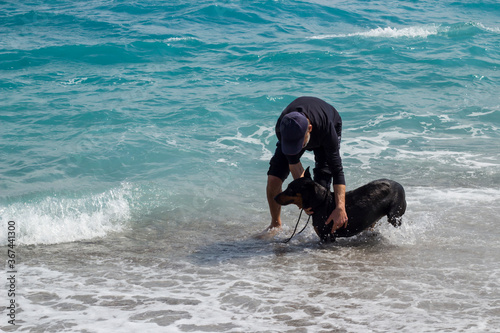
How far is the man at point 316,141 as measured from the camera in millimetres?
4957

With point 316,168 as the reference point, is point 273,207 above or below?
below

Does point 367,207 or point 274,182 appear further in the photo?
point 274,182

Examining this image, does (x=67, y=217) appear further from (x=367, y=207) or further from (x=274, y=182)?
(x=367, y=207)

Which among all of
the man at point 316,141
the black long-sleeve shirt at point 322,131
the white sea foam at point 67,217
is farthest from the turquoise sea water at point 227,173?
the black long-sleeve shirt at point 322,131

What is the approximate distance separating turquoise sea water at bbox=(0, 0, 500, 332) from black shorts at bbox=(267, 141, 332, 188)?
0.75 meters

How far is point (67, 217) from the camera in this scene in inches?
284

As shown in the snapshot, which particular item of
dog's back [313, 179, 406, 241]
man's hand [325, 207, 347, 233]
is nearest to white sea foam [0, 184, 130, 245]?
dog's back [313, 179, 406, 241]

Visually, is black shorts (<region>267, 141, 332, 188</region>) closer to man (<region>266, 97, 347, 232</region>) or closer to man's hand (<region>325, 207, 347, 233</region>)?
man (<region>266, 97, 347, 232</region>)

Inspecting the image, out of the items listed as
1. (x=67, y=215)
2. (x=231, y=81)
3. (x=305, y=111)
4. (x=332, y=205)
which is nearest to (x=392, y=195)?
(x=332, y=205)

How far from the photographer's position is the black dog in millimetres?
5727

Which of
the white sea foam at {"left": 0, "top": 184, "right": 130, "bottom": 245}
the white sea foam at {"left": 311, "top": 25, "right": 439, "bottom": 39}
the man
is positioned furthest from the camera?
the white sea foam at {"left": 311, "top": 25, "right": 439, "bottom": 39}

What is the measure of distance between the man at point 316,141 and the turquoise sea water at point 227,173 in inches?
29.2

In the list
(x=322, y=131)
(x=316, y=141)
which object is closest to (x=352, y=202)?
(x=316, y=141)

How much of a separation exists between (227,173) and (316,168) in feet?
10.9
